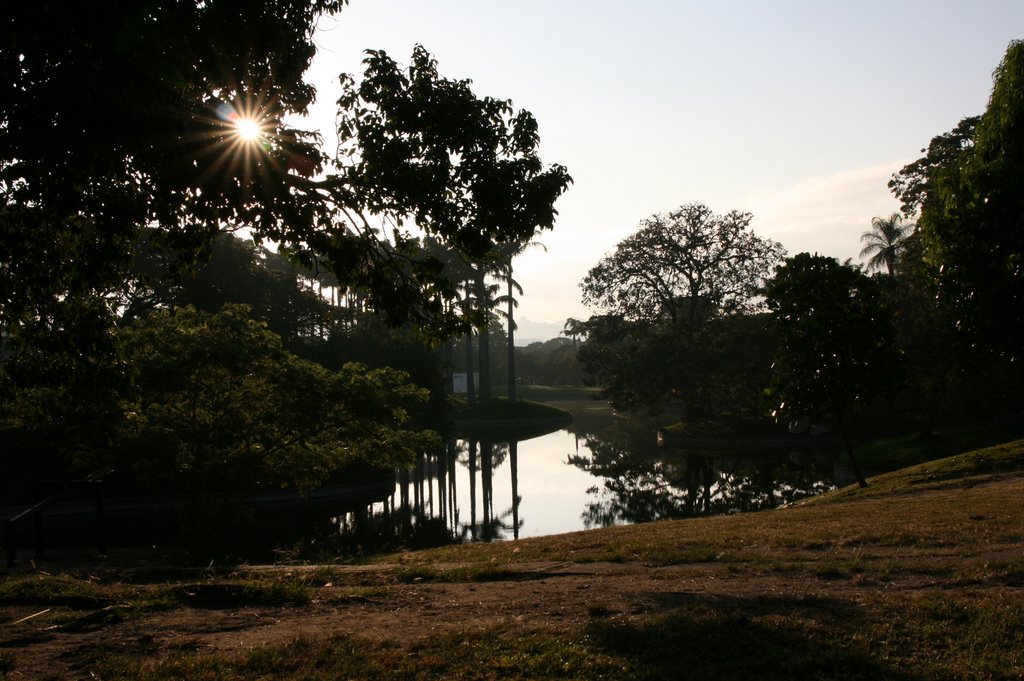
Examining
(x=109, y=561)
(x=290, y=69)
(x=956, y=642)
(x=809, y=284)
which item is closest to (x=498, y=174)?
(x=290, y=69)

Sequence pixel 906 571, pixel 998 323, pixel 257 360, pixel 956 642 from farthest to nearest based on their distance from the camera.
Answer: pixel 257 360 < pixel 998 323 < pixel 906 571 < pixel 956 642

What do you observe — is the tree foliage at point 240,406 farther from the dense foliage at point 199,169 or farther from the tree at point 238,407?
the dense foliage at point 199,169

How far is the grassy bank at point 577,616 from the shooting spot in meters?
6.41

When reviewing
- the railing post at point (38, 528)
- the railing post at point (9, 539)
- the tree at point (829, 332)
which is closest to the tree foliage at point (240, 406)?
the railing post at point (38, 528)

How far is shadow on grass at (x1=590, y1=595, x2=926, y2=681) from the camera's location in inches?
242

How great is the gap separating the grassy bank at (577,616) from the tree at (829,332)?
12172 millimetres

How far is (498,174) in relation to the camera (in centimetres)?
1158

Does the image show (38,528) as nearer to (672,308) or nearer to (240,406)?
(240,406)

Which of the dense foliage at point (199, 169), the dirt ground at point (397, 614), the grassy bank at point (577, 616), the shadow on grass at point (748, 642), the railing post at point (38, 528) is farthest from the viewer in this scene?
the railing post at point (38, 528)

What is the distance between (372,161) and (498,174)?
1674 millimetres

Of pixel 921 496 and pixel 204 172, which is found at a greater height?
pixel 204 172

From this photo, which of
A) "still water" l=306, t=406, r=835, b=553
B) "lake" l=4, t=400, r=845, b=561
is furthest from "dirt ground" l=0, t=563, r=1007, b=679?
"lake" l=4, t=400, r=845, b=561

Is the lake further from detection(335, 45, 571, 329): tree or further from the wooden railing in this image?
detection(335, 45, 571, 329): tree

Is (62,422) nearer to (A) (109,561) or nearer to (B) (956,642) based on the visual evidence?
(A) (109,561)
